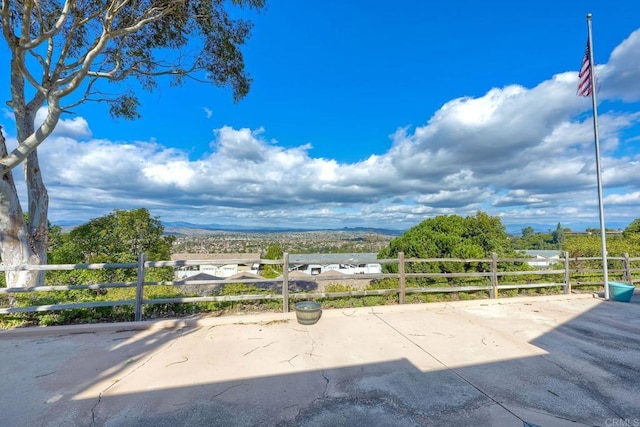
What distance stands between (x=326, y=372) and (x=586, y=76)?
8888 millimetres

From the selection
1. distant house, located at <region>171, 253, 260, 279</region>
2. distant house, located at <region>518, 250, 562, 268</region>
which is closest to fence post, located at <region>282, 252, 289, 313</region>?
distant house, located at <region>171, 253, 260, 279</region>

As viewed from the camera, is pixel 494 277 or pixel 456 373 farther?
pixel 494 277

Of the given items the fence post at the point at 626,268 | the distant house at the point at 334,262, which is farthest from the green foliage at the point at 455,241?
the fence post at the point at 626,268

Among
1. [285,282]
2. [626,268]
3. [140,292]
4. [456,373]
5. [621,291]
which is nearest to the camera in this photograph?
[456,373]

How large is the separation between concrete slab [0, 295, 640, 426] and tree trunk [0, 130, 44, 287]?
2.08 m

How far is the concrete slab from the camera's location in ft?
8.18

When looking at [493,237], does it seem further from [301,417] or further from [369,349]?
[301,417]

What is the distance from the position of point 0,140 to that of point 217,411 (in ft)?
22.8

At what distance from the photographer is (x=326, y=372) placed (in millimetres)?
3254

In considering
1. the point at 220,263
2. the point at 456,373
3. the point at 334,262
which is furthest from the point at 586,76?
the point at 220,263

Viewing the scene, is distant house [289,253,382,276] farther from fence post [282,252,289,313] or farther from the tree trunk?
the tree trunk

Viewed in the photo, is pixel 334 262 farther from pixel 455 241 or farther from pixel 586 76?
pixel 586 76

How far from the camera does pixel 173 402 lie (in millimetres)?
2656

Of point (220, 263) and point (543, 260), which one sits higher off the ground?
point (220, 263)
